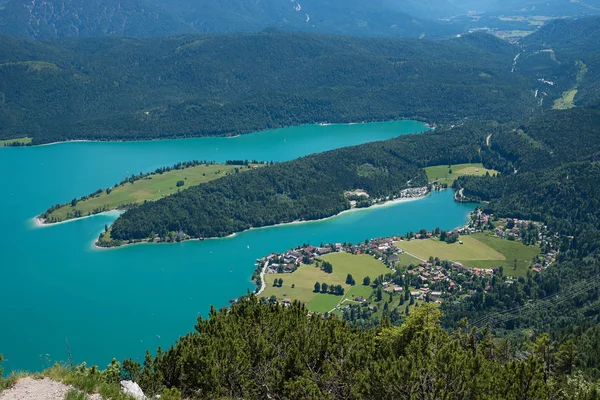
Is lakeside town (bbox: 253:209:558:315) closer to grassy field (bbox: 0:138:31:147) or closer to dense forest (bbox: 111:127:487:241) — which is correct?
dense forest (bbox: 111:127:487:241)

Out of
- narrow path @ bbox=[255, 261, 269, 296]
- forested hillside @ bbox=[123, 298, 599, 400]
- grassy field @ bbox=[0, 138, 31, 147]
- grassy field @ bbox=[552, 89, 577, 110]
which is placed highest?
forested hillside @ bbox=[123, 298, 599, 400]

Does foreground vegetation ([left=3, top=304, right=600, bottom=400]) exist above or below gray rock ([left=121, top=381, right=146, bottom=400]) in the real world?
below

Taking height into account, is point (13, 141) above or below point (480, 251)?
above

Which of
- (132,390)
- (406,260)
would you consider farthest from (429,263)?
(132,390)

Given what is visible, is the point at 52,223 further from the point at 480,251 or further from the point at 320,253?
the point at 480,251

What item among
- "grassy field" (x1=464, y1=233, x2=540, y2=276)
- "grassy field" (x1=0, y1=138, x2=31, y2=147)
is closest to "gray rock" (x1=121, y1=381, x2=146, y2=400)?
"grassy field" (x1=464, y1=233, x2=540, y2=276)

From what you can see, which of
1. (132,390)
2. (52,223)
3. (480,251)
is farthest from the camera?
(52,223)

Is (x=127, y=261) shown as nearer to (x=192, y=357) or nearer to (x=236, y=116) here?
(x=192, y=357)

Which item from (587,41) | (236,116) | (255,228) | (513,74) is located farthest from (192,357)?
(587,41)
